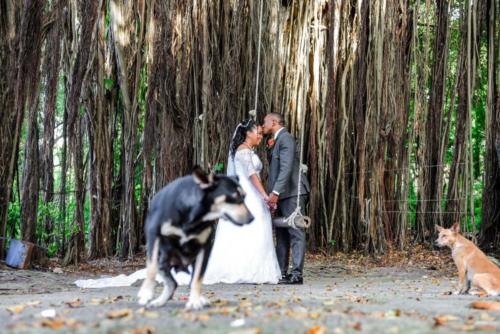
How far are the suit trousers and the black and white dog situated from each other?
8.79 ft

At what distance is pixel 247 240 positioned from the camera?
670cm

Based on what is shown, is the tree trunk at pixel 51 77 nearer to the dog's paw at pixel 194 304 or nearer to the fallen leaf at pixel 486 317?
the dog's paw at pixel 194 304

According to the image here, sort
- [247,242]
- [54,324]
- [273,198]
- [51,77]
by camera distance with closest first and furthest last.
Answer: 1. [54,324]
2. [273,198]
3. [247,242]
4. [51,77]

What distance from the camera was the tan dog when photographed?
17.7 ft

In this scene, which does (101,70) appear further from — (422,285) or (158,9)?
(422,285)

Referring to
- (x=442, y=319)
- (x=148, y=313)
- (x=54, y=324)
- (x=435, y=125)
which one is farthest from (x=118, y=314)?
(x=435, y=125)

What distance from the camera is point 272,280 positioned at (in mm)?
6629

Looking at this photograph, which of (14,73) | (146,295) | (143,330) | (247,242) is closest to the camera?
(143,330)

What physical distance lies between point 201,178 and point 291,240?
9.92 ft

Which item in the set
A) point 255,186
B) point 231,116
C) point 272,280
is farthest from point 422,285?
point 231,116

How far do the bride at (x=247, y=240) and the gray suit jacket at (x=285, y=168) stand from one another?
0.17 metres

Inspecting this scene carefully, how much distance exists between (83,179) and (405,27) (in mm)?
4584

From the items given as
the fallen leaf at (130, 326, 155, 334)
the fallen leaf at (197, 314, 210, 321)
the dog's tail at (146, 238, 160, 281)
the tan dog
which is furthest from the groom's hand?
the fallen leaf at (130, 326, 155, 334)

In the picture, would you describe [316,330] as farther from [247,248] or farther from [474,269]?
[247,248]
